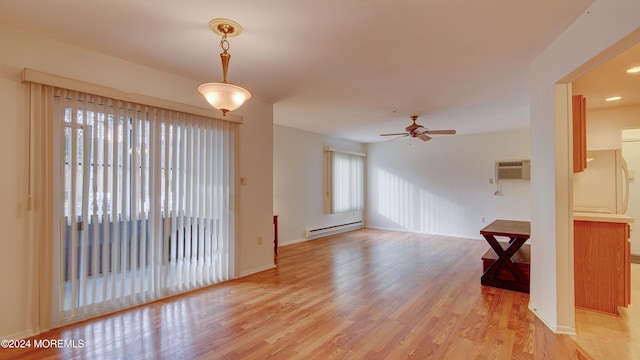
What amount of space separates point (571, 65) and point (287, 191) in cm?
460

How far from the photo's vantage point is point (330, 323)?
8.16 ft

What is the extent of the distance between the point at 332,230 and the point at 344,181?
4.09ft

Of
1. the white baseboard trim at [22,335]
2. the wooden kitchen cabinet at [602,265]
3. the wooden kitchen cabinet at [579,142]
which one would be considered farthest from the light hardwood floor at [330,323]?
the wooden kitchen cabinet at [579,142]

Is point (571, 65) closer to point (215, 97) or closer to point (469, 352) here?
point (469, 352)

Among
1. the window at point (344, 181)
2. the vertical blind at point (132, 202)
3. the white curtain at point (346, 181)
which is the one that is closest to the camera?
the vertical blind at point (132, 202)

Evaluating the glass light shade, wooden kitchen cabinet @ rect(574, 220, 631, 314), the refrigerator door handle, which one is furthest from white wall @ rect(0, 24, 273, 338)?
the refrigerator door handle

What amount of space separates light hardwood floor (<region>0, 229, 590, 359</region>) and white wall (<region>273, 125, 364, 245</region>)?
192cm

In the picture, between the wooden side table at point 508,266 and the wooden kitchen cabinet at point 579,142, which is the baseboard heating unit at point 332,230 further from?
the wooden kitchen cabinet at point 579,142

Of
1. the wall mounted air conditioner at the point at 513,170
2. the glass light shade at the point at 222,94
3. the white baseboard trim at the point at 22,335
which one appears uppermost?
the glass light shade at the point at 222,94

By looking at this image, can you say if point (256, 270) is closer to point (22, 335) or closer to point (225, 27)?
point (22, 335)

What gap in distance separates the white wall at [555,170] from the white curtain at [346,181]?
14.7 feet

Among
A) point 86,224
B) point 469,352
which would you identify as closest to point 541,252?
point 469,352

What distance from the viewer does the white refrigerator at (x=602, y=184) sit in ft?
11.4

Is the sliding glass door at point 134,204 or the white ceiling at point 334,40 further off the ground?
the white ceiling at point 334,40
